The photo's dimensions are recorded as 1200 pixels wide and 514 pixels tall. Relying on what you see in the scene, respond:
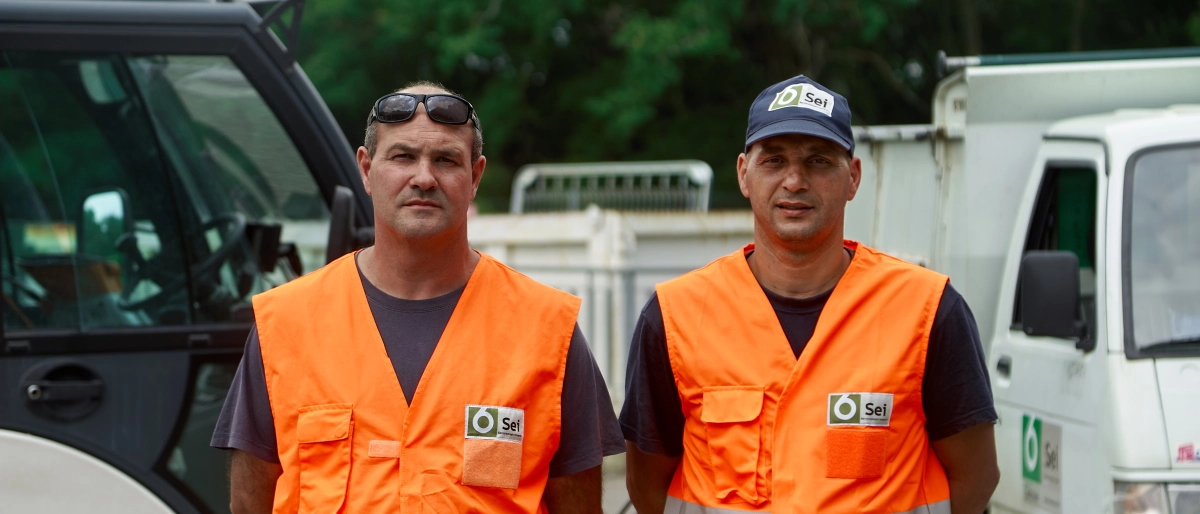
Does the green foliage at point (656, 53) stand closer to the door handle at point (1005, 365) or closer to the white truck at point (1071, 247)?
the white truck at point (1071, 247)

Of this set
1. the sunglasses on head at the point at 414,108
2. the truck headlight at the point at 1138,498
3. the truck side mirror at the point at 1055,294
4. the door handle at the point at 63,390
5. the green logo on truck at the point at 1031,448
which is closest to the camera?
the sunglasses on head at the point at 414,108

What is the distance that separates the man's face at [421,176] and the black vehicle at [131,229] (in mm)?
1042

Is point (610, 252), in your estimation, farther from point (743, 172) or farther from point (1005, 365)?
point (743, 172)

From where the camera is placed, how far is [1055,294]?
4.14 m

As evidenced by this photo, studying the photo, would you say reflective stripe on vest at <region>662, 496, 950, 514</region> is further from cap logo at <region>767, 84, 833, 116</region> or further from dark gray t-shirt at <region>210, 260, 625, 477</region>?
cap logo at <region>767, 84, 833, 116</region>

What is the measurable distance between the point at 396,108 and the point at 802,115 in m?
0.90

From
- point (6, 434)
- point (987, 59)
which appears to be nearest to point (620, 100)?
point (987, 59)

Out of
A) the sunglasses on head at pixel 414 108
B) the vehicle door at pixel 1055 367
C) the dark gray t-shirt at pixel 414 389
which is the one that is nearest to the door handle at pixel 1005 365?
the vehicle door at pixel 1055 367

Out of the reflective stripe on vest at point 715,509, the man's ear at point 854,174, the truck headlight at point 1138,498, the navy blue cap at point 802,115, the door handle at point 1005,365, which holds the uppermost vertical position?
the navy blue cap at point 802,115

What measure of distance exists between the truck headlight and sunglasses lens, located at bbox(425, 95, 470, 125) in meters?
2.22

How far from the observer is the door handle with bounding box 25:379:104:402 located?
374 centimetres

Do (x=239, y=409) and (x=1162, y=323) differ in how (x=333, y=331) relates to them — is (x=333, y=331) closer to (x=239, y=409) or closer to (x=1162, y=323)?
(x=239, y=409)

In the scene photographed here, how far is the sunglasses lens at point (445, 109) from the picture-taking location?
2.96m

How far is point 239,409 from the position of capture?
9.50 feet
